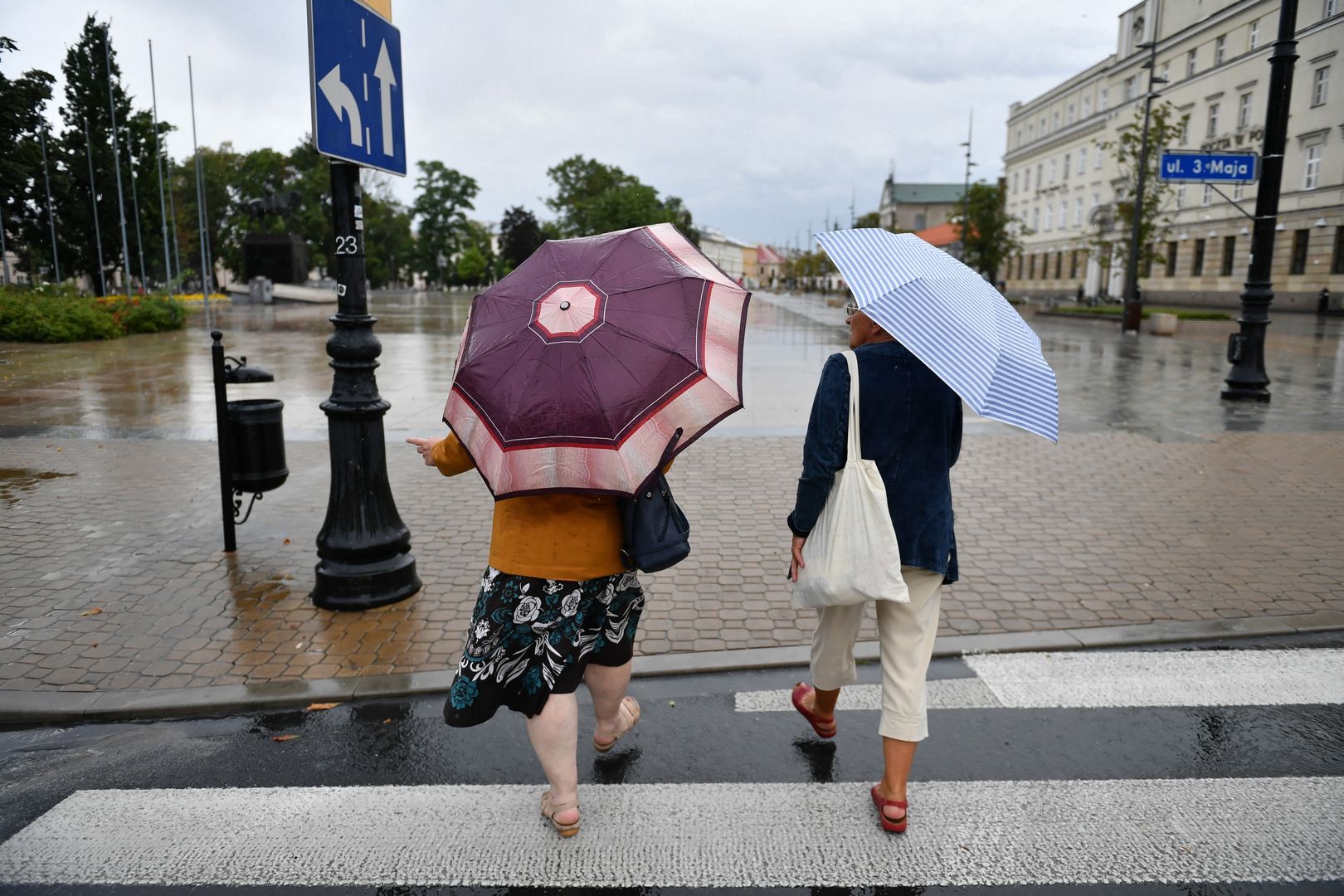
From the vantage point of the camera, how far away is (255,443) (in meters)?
5.57

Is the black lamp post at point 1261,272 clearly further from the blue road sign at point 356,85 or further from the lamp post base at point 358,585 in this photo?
the lamp post base at point 358,585

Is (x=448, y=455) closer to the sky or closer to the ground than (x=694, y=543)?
closer to the sky

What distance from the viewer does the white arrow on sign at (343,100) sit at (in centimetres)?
445

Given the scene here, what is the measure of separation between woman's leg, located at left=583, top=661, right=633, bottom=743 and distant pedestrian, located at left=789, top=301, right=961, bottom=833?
0.74 m

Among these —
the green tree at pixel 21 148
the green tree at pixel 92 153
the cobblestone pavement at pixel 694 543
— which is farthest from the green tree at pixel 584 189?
the cobblestone pavement at pixel 694 543

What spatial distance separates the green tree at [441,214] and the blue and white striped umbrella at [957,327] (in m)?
91.7

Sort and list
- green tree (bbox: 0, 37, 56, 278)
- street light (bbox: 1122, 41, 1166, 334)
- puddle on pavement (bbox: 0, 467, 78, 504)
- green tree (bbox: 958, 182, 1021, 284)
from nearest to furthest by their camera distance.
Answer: puddle on pavement (bbox: 0, 467, 78, 504) < green tree (bbox: 0, 37, 56, 278) < street light (bbox: 1122, 41, 1166, 334) < green tree (bbox: 958, 182, 1021, 284)

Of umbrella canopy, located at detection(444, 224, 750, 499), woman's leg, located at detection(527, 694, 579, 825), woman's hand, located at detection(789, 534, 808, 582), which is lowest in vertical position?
woman's leg, located at detection(527, 694, 579, 825)

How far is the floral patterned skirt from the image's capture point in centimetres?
283

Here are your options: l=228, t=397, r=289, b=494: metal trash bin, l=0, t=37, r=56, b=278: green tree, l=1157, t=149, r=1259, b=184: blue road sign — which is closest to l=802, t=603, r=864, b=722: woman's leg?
l=228, t=397, r=289, b=494: metal trash bin

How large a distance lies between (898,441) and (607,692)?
4.52 ft

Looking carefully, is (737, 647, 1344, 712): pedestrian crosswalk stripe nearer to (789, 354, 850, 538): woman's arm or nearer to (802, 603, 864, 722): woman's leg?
(802, 603, 864, 722): woman's leg

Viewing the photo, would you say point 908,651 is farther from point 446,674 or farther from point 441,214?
point 441,214

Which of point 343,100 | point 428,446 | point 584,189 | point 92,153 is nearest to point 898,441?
point 428,446
